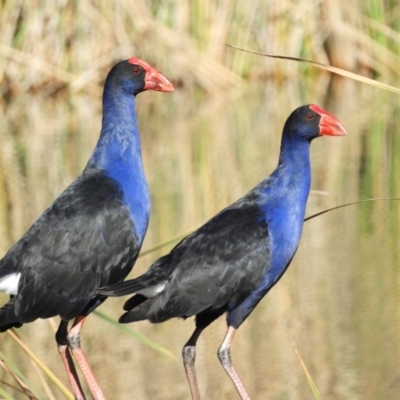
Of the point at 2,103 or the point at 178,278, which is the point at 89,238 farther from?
the point at 2,103

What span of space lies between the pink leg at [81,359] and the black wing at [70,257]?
15 cm

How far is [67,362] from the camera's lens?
4207 millimetres

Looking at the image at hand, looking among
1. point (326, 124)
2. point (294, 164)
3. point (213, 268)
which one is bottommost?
point (213, 268)

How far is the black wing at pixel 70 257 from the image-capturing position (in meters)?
3.96

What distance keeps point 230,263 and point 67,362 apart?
2.47ft

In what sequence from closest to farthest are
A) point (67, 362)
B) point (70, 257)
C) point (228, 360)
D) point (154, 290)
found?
point (154, 290)
point (70, 257)
point (228, 360)
point (67, 362)

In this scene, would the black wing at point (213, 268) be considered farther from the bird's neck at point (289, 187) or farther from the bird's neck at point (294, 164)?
the bird's neck at point (294, 164)

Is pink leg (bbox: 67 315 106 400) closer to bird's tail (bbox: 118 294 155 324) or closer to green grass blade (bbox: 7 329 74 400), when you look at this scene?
bird's tail (bbox: 118 294 155 324)

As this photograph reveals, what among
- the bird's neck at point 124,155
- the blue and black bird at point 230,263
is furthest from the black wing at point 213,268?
the bird's neck at point 124,155

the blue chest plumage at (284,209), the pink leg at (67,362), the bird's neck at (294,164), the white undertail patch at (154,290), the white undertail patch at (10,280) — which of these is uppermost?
the bird's neck at (294,164)

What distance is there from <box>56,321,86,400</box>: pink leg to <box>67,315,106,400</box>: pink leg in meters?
0.05

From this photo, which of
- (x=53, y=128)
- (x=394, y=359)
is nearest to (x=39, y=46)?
(x=53, y=128)

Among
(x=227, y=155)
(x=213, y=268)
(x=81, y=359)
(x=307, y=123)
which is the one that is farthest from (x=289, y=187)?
(x=227, y=155)

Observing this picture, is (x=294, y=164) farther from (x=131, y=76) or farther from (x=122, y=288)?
(x=122, y=288)
